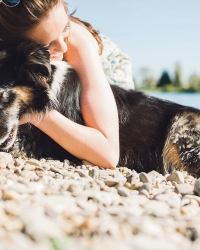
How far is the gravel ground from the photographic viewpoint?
57.9 inches

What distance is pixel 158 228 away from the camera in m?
1.64

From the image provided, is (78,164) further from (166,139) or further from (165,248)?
(165,248)

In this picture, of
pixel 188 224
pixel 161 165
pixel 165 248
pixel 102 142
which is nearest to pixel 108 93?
pixel 102 142

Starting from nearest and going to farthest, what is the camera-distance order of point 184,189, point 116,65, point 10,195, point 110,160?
point 10,195, point 184,189, point 110,160, point 116,65

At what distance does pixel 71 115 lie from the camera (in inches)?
150

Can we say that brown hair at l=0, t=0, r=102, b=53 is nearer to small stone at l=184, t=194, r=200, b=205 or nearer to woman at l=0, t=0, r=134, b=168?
woman at l=0, t=0, r=134, b=168

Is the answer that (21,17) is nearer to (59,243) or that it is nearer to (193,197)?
(193,197)

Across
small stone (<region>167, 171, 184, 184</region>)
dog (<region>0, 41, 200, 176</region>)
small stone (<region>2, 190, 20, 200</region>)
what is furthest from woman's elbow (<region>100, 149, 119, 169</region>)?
small stone (<region>2, 190, 20, 200</region>)

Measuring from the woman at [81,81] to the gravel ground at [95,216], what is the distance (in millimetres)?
1059

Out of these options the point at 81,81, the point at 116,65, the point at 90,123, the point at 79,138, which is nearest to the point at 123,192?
the point at 79,138

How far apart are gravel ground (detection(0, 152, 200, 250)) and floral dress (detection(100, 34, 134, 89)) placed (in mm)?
A: 3413

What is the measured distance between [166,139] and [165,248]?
279 cm

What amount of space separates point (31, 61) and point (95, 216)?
1.96 m

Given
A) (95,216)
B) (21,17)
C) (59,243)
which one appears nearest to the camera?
(59,243)
